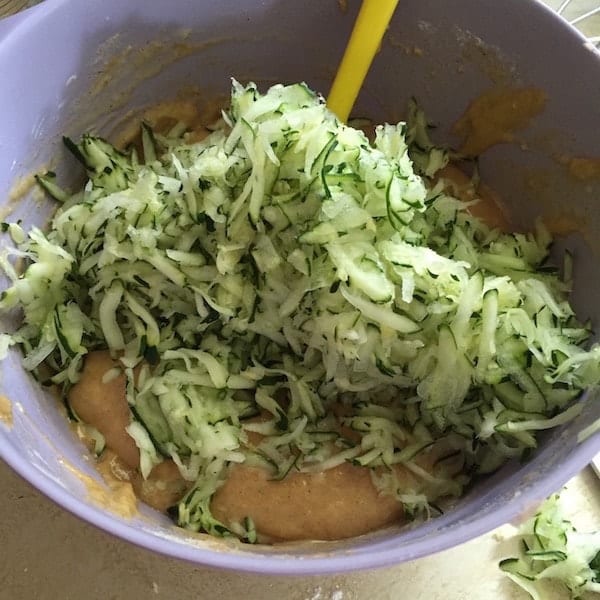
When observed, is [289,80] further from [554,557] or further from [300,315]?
[554,557]

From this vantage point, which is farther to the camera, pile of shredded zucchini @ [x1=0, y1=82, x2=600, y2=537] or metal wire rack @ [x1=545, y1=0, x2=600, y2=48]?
metal wire rack @ [x1=545, y1=0, x2=600, y2=48]

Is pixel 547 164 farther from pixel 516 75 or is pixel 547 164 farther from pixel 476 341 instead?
pixel 476 341

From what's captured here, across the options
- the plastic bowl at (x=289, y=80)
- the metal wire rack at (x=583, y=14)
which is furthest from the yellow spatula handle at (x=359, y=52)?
the metal wire rack at (x=583, y=14)

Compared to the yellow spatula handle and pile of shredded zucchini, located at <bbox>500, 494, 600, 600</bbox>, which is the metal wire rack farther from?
pile of shredded zucchini, located at <bbox>500, 494, 600, 600</bbox>

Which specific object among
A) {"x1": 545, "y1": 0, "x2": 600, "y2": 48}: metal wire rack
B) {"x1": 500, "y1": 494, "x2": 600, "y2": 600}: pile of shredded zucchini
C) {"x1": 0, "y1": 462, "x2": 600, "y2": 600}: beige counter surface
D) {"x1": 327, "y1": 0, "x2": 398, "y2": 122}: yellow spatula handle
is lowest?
{"x1": 500, "y1": 494, "x2": 600, "y2": 600}: pile of shredded zucchini

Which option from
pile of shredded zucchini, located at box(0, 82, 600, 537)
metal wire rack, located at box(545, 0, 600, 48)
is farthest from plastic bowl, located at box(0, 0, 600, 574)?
metal wire rack, located at box(545, 0, 600, 48)

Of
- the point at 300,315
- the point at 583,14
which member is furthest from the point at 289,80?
the point at 583,14

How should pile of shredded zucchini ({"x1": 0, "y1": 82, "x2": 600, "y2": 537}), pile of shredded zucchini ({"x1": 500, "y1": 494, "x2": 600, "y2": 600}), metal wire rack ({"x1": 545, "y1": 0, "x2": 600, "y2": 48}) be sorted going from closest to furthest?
pile of shredded zucchini ({"x1": 0, "y1": 82, "x2": 600, "y2": 537}) → pile of shredded zucchini ({"x1": 500, "y1": 494, "x2": 600, "y2": 600}) → metal wire rack ({"x1": 545, "y1": 0, "x2": 600, "y2": 48})
